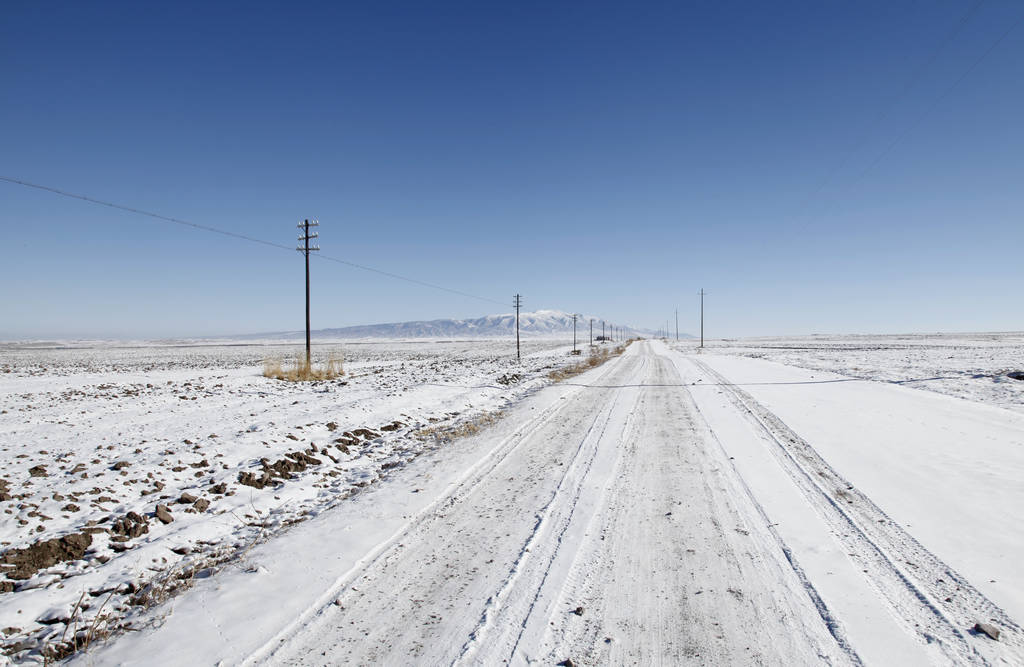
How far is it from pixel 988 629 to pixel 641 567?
2268 millimetres

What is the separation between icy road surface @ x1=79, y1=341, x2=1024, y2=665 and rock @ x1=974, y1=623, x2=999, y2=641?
4 cm

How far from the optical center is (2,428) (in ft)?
31.7

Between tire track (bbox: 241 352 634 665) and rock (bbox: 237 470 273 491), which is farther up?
tire track (bbox: 241 352 634 665)

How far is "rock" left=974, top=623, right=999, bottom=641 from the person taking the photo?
3.05 meters

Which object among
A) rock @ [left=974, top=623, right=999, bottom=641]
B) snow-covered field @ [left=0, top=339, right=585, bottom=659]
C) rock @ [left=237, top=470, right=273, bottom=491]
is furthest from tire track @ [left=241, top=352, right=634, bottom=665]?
rock @ [left=974, top=623, right=999, bottom=641]

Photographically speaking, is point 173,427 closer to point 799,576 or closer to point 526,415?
point 526,415

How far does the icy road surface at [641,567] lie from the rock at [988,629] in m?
0.04

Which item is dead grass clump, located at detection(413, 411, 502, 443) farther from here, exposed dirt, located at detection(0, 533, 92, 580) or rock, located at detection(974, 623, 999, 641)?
rock, located at detection(974, 623, 999, 641)

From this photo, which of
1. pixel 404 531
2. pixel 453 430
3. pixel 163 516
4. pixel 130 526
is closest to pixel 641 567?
pixel 404 531

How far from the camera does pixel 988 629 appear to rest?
3.10 m

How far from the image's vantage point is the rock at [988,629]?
305 centimetres

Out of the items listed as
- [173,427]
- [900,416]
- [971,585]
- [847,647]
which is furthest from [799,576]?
[173,427]

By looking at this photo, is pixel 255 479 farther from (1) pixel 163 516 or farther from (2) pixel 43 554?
(2) pixel 43 554

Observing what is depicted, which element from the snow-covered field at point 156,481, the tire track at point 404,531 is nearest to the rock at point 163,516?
the snow-covered field at point 156,481
